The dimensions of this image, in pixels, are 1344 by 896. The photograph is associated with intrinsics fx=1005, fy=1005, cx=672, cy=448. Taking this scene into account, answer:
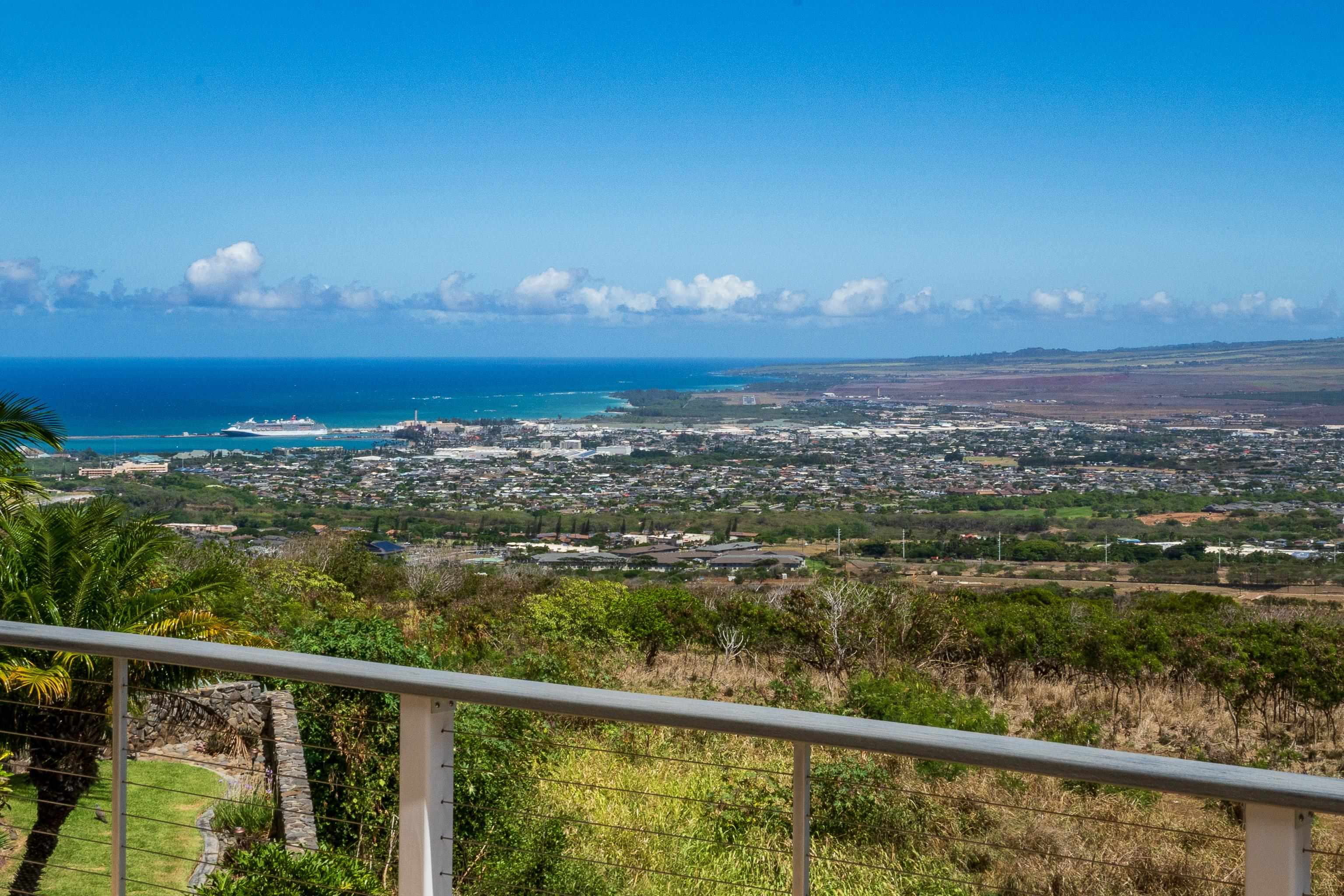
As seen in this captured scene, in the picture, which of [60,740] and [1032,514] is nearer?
[60,740]

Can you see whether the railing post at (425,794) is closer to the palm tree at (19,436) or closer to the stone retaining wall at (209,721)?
the palm tree at (19,436)

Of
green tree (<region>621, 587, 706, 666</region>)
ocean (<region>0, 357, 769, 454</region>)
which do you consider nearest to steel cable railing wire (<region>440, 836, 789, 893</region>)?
green tree (<region>621, 587, 706, 666</region>)

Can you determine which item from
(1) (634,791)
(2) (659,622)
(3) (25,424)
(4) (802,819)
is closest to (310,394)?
(2) (659,622)

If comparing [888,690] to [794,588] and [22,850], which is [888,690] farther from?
[22,850]

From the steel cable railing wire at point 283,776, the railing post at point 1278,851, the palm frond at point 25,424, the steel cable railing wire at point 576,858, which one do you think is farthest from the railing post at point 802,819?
the palm frond at point 25,424

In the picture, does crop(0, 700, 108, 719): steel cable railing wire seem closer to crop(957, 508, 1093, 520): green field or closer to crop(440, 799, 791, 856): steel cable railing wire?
crop(440, 799, 791, 856): steel cable railing wire

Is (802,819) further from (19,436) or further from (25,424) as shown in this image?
(19,436)
